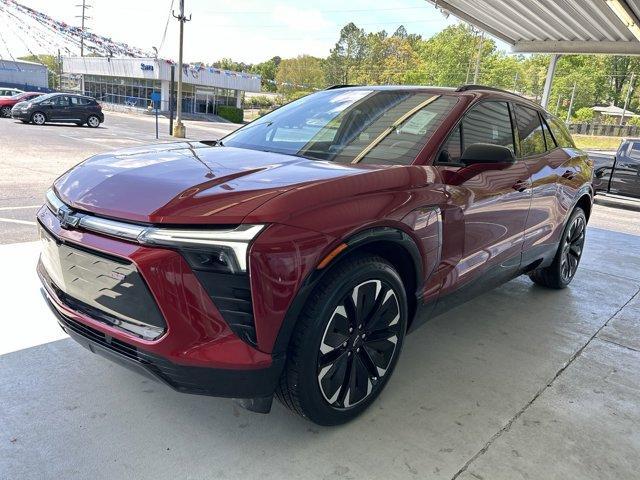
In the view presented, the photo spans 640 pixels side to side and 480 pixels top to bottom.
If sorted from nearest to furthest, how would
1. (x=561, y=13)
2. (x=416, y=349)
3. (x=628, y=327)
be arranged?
(x=416, y=349) → (x=628, y=327) → (x=561, y=13)

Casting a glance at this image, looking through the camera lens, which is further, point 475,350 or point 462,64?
point 462,64

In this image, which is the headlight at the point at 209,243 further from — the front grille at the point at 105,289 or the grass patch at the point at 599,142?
the grass patch at the point at 599,142

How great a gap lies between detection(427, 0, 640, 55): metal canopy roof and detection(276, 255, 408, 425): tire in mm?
11596

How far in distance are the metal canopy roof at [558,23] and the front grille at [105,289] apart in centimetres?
1247

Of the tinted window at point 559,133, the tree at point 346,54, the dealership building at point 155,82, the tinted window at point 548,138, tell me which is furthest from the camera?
the tree at point 346,54

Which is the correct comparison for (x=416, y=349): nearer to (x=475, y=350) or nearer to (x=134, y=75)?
(x=475, y=350)

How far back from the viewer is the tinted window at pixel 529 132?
381cm

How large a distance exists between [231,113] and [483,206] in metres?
45.9

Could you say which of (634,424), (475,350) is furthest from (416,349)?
(634,424)

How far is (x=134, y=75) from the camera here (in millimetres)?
45531

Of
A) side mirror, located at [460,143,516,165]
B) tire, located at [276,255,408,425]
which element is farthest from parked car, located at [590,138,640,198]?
tire, located at [276,255,408,425]

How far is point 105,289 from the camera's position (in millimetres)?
2049

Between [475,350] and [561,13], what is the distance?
42.6ft

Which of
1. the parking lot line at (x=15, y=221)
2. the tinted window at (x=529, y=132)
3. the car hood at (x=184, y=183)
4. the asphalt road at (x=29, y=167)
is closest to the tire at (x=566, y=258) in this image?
the tinted window at (x=529, y=132)
